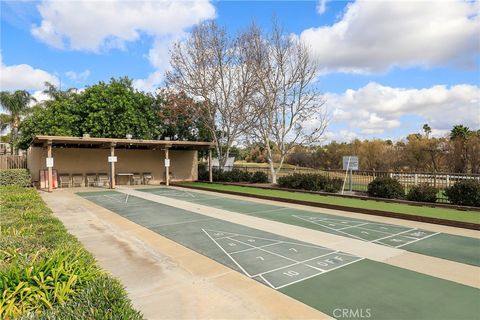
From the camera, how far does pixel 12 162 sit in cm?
2084

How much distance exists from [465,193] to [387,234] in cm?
516

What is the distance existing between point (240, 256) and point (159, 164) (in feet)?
65.4

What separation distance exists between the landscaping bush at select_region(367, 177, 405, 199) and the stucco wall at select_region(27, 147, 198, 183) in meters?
15.6

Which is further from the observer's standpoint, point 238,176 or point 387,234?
point 238,176

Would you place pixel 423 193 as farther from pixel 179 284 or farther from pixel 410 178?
pixel 179 284

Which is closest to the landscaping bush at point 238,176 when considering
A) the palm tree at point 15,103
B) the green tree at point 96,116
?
the green tree at point 96,116

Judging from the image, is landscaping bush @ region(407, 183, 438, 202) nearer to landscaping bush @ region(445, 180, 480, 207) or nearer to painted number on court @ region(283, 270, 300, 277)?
landscaping bush @ region(445, 180, 480, 207)

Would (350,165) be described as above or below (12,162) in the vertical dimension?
below

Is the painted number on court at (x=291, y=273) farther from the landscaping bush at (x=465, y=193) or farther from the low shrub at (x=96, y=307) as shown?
the landscaping bush at (x=465, y=193)

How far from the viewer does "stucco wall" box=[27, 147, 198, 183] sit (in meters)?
20.8

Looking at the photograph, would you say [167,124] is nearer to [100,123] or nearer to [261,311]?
[100,123]

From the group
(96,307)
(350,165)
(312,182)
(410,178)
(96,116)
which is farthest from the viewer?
(96,116)

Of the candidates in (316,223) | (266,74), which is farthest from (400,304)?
(266,74)

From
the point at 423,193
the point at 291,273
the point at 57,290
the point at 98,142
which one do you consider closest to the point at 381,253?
the point at 291,273
